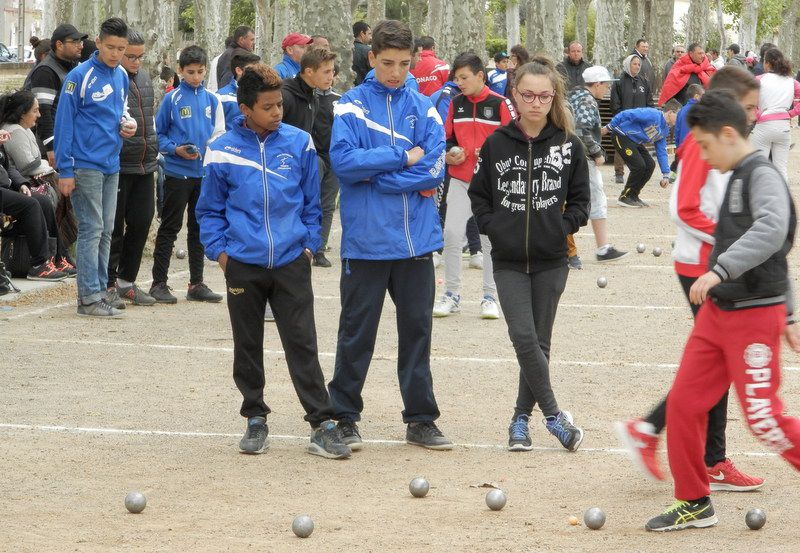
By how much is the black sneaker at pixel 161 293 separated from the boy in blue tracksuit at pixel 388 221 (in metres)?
5.07

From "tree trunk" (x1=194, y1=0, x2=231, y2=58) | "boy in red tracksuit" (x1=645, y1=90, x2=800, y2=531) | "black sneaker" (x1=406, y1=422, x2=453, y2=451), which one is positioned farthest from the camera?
"tree trunk" (x1=194, y1=0, x2=231, y2=58)

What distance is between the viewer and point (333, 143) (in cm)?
740

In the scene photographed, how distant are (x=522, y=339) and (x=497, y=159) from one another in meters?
0.97

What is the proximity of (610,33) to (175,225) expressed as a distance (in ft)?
130

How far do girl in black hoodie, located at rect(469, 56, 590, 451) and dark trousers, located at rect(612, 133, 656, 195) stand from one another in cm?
1234

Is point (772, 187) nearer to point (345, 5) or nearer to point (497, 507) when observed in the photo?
point (497, 507)

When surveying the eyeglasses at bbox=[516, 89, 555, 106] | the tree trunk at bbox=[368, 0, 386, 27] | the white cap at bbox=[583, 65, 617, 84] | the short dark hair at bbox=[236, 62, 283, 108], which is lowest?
the white cap at bbox=[583, 65, 617, 84]

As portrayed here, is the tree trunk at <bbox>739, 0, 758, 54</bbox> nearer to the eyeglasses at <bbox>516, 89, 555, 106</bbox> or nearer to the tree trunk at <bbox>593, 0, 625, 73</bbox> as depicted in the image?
the tree trunk at <bbox>593, 0, 625, 73</bbox>

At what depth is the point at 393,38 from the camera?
24.1 feet

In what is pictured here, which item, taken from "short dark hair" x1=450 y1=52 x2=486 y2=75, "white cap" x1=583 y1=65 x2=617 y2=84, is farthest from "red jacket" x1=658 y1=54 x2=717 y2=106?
"short dark hair" x1=450 y1=52 x2=486 y2=75

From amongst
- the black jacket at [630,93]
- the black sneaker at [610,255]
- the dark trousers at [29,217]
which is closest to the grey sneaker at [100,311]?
the dark trousers at [29,217]

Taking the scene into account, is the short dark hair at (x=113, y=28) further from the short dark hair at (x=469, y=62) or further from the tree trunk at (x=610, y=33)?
the tree trunk at (x=610, y=33)

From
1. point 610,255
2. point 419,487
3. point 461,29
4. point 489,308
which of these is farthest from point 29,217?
point 461,29

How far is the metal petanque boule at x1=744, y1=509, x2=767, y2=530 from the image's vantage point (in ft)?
19.6
